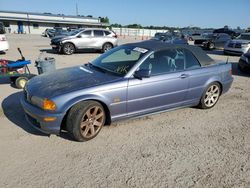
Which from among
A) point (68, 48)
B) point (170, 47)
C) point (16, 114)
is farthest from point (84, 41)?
point (170, 47)

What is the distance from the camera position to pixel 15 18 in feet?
156

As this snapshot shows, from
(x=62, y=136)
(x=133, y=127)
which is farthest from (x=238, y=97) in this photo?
(x=62, y=136)

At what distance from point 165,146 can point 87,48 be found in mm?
12071

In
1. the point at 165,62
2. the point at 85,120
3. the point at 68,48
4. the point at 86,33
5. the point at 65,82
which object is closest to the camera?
the point at 85,120

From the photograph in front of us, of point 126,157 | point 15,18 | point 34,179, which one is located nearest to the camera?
point 34,179

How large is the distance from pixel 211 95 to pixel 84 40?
10.9 meters

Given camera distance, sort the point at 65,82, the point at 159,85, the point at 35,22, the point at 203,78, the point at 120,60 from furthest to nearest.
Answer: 1. the point at 35,22
2. the point at 203,78
3. the point at 120,60
4. the point at 159,85
5. the point at 65,82

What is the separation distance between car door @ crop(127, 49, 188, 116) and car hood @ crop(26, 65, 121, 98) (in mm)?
475

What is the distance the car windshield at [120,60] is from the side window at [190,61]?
0.99 meters

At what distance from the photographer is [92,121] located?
3.66m

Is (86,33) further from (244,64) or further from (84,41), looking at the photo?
(244,64)

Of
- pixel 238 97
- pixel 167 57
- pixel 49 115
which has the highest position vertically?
pixel 167 57

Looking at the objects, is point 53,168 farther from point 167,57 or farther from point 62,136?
point 167,57

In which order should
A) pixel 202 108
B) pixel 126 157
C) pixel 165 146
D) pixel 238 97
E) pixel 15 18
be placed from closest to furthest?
pixel 126 157
pixel 165 146
pixel 202 108
pixel 238 97
pixel 15 18
